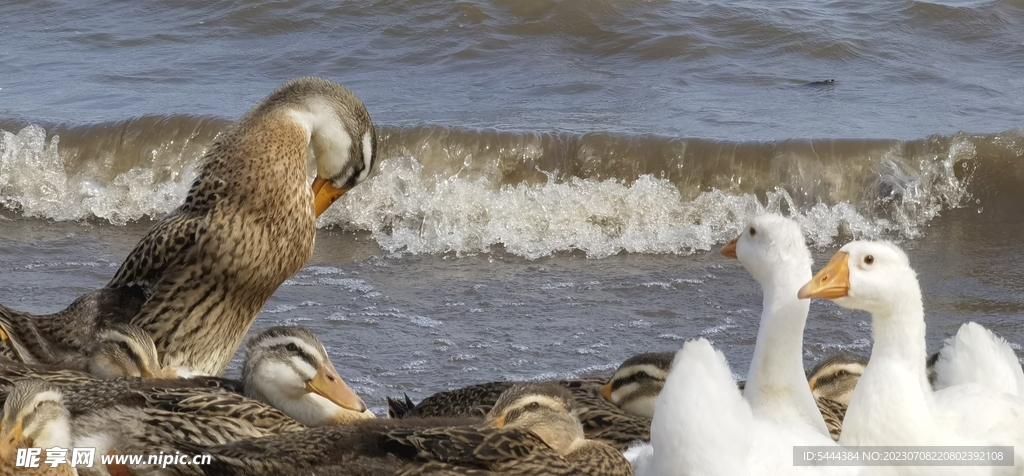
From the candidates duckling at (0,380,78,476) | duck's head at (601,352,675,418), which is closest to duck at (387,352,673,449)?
duck's head at (601,352,675,418)

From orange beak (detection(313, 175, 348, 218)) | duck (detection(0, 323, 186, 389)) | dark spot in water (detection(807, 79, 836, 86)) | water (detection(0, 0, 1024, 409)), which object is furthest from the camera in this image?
dark spot in water (detection(807, 79, 836, 86))

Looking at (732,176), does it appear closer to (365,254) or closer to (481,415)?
(365,254)

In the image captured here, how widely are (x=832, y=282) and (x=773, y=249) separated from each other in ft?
0.98

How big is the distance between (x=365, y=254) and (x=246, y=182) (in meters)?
4.30

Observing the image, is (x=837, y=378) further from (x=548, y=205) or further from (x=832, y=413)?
(x=548, y=205)

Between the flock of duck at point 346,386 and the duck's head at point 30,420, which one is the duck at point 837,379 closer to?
the flock of duck at point 346,386

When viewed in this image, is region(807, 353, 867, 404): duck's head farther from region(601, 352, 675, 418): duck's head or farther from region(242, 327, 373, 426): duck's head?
region(242, 327, 373, 426): duck's head

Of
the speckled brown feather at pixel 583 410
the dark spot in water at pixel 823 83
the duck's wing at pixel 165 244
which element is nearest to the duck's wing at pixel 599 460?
the speckled brown feather at pixel 583 410

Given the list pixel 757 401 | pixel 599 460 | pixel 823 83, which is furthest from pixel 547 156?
pixel 599 460

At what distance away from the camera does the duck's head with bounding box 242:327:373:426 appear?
5.04 m

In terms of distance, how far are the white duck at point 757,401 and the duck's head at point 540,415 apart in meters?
0.29

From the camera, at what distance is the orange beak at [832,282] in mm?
4543

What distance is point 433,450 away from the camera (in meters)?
3.97

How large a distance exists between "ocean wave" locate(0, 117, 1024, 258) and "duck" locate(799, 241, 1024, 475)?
5221 millimetres
